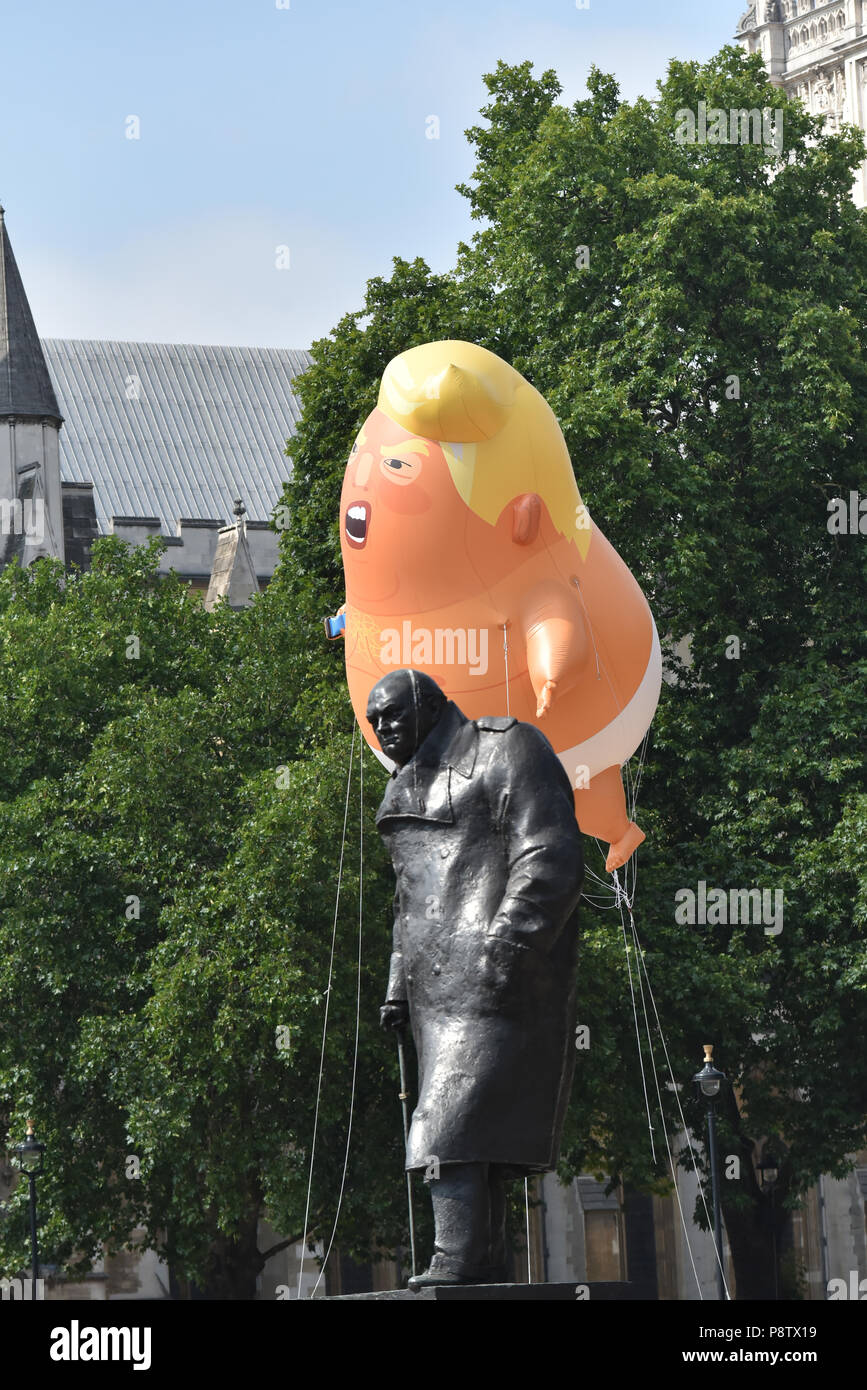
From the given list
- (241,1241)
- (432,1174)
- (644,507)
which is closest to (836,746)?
(644,507)

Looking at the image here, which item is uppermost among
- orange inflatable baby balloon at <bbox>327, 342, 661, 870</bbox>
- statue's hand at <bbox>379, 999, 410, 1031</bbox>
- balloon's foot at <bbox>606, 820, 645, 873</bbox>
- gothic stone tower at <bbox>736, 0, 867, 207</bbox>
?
gothic stone tower at <bbox>736, 0, 867, 207</bbox>

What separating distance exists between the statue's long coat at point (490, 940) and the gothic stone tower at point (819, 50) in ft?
200

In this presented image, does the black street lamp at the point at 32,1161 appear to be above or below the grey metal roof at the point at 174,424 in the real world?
below

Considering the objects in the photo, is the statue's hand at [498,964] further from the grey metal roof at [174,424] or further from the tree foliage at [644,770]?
the grey metal roof at [174,424]

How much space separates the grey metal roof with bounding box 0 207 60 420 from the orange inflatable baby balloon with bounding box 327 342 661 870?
108 feet

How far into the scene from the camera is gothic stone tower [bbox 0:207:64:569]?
49.0 meters

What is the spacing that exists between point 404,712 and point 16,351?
39537 millimetres

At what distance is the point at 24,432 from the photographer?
1960 inches

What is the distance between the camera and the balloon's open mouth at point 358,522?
58.2 ft

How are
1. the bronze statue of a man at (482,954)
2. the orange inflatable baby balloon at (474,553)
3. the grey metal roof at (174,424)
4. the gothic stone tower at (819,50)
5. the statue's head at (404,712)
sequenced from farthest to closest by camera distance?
the gothic stone tower at (819,50) → the grey metal roof at (174,424) → the orange inflatable baby balloon at (474,553) → the statue's head at (404,712) → the bronze statue of a man at (482,954)

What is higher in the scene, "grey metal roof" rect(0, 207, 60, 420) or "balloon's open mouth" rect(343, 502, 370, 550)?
"grey metal roof" rect(0, 207, 60, 420)

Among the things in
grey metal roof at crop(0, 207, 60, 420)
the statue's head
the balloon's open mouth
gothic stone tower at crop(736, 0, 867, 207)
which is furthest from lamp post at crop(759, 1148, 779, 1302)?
gothic stone tower at crop(736, 0, 867, 207)

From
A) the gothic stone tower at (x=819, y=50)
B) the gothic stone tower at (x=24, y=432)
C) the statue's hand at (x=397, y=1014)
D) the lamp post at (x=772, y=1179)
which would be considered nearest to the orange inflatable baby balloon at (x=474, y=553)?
the statue's hand at (x=397, y=1014)

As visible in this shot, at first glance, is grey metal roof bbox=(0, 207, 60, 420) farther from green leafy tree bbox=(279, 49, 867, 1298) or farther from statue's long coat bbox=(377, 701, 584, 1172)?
statue's long coat bbox=(377, 701, 584, 1172)
